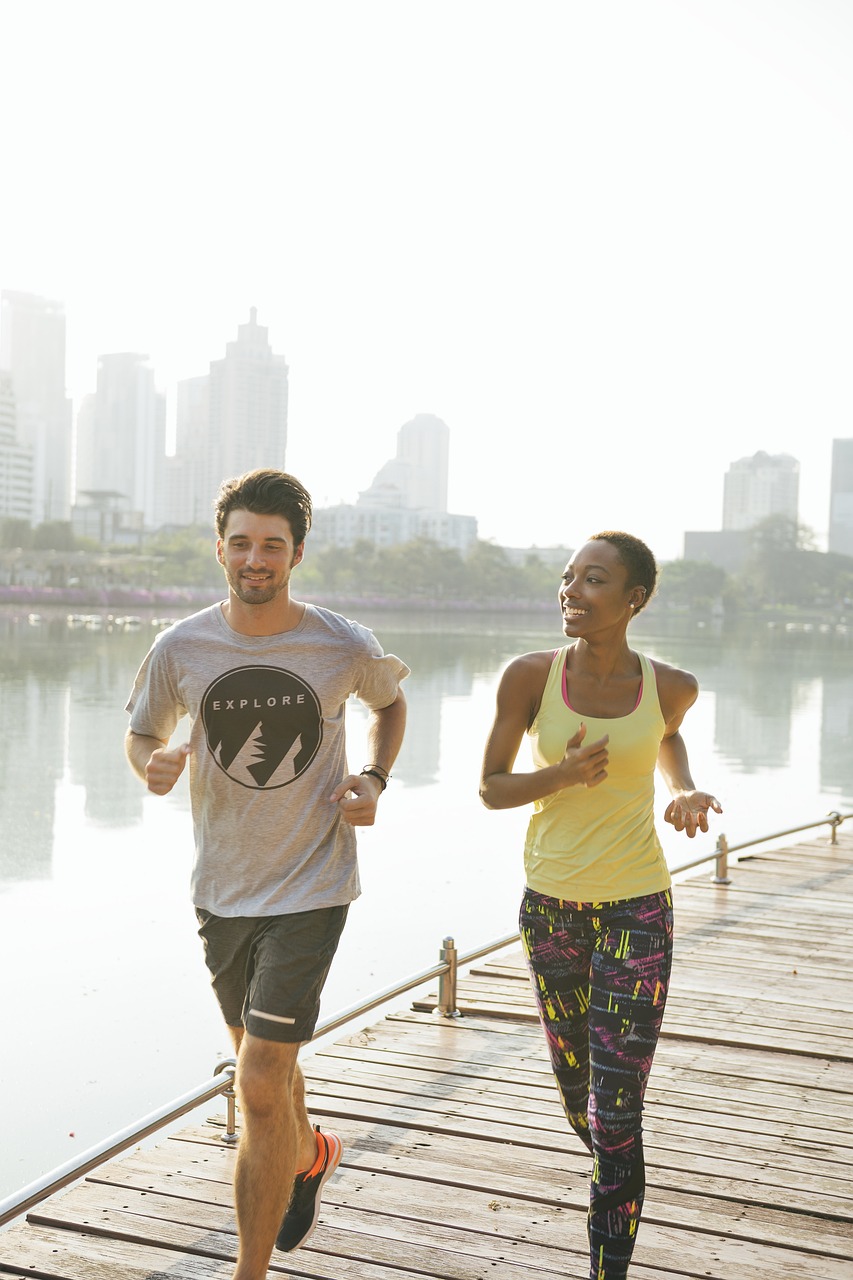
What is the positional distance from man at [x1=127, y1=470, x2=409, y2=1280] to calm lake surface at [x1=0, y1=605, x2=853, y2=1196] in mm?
2769

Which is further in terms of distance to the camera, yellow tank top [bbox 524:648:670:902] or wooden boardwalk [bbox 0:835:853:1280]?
wooden boardwalk [bbox 0:835:853:1280]

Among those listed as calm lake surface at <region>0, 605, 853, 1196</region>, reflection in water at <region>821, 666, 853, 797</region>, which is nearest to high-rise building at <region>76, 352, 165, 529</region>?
reflection in water at <region>821, 666, 853, 797</region>

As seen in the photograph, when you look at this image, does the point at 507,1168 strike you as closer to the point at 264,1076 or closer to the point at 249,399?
the point at 264,1076

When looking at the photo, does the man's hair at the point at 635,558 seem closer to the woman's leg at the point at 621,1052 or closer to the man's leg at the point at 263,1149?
the woman's leg at the point at 621,1052

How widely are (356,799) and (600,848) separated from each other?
0.55 meters

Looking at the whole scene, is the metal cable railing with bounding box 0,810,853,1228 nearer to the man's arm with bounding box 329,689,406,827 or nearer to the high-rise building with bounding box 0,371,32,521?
the man's arm with bounding box 329,689,406,827

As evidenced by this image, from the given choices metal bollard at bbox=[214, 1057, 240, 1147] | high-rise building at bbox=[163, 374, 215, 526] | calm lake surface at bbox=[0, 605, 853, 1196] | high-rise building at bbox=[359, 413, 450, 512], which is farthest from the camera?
high-rise building at bbox=[359, 413, 450, 512]

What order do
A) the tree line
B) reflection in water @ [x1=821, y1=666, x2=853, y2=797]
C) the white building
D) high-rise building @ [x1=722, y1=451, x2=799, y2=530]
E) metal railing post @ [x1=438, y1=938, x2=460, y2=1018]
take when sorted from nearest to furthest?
1. metal railing post @ [x1=438, y1=938, x2=460, y2=1018]
2. reflection in water @ [x1=821, y1=666, x2=853, y2=797]
3. the tree line
4. the white building
5. high-rise building @ [x1=722, y1=451, x2=799, y2=530]

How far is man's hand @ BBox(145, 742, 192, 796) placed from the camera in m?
2.68

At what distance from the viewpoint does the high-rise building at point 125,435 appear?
150875 mm

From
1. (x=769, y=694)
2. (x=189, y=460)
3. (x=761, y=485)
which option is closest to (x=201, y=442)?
(x=189, y=460)

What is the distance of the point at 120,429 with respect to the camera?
152 m

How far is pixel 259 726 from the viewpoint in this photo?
2.85 meters

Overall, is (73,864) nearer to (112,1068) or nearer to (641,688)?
(112,1068)
